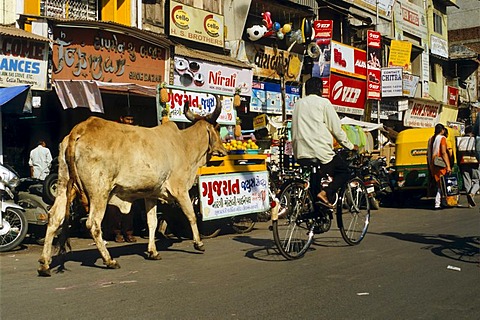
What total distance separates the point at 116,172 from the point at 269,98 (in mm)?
15096

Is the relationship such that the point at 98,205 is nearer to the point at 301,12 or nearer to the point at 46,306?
the point at 46,306

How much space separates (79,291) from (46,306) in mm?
614

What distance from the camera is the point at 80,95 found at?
40.7 feet

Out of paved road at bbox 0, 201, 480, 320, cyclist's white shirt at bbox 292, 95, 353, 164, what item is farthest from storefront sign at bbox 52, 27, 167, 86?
cyclist's white shirt at bbox 292, 95, 353, 164

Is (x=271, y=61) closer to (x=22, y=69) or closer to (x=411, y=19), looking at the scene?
(x=22, y=69)

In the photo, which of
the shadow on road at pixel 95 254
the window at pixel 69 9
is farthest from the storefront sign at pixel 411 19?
the shadow on road at pixel 95 254

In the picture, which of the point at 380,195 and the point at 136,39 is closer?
the point at 136,39

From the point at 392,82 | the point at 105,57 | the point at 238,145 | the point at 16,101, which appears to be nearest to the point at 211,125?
the point at 238,145

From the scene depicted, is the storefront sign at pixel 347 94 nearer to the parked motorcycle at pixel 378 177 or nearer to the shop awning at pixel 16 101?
the parked motorcycle at pixel 378 177

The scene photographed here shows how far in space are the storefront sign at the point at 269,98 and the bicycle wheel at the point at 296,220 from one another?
509 inches

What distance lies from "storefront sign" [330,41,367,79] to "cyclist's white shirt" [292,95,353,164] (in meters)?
18.6

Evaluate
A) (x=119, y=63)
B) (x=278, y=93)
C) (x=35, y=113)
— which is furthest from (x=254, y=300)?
(x=278, y=93)

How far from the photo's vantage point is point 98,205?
24.2 feet

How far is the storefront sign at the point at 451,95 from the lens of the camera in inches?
1529
